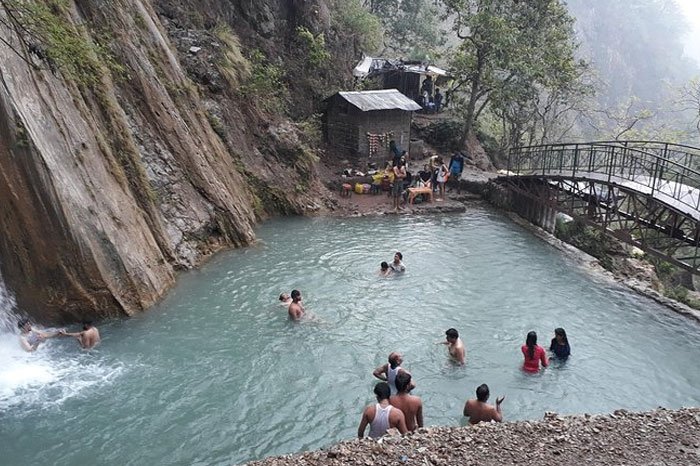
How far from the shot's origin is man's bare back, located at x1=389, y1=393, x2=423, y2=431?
9.14 metres

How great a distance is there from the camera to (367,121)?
28.1 m

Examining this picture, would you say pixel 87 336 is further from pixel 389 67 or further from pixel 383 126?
pixel 389 67

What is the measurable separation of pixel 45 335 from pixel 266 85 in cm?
1595

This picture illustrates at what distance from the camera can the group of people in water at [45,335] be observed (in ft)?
37.3

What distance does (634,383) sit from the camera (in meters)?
12.0

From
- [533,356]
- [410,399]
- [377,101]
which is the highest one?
[377,101]

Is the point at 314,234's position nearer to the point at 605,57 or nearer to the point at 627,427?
the point at 627,427

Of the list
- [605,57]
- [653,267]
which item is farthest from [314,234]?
[605,57]

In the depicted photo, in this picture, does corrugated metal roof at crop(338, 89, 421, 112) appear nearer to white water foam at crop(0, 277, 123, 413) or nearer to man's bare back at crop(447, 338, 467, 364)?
man's bare back at crop(447, 338, 467, 364)

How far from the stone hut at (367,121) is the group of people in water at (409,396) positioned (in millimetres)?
16083

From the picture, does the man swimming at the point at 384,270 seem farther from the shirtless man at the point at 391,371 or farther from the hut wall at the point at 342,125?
the hut wall at the point at 342,125

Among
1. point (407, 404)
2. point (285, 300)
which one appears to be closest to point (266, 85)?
point (285, 300)

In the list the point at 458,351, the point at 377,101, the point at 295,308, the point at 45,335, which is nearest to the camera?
the point at 45,335

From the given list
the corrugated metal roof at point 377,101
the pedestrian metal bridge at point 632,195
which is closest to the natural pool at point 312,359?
the pedestrian metal bridge at point 632,195
